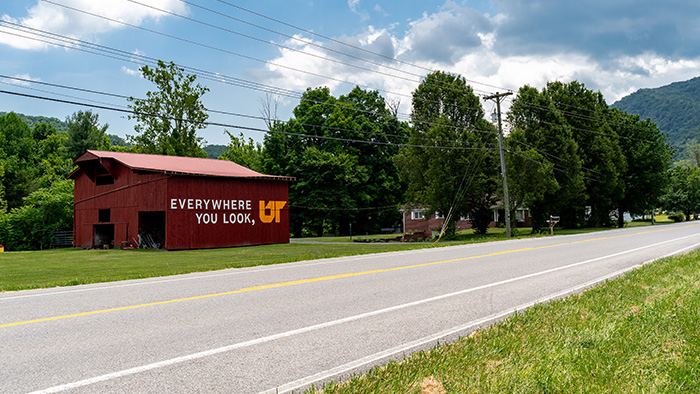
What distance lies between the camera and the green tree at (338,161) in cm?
5353

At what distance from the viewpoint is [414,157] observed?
42875 mm

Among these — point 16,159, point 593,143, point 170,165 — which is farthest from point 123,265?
point 16,159

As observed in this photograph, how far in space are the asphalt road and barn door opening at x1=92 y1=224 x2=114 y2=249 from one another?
2909cm

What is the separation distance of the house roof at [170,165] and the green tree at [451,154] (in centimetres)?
1262

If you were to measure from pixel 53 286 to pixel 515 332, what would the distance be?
10.3 metres

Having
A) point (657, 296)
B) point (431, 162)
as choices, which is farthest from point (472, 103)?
point (657, 296)

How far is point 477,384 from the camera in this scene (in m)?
4.11

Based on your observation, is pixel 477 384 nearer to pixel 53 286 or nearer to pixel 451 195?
pixel 53 286

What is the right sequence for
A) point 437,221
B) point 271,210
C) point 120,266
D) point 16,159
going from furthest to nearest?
point 16,159
point 437,221
point 271,210
point 120,266

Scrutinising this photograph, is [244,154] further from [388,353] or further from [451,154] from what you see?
[388,353]

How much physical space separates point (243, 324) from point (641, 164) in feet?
199

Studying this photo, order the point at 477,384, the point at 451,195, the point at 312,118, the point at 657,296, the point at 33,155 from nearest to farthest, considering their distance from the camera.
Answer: the point at 477,384 < the point at 657,296 < the point at 451,195 < the point at 312,118 < the point at 33,155

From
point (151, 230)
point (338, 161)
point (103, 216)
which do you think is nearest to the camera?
point (151, 230)

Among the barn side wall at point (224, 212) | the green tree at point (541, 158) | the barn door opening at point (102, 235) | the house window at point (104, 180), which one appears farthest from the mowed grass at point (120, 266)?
the green tree at point (541, 158)
